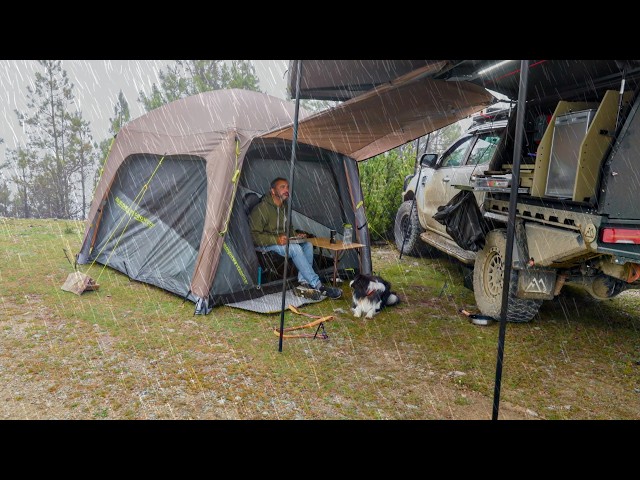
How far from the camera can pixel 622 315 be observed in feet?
17.8

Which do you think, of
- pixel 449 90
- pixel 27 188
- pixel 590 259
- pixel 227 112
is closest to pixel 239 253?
pixel 227 112

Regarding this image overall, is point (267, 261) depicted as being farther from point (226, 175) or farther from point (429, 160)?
point (429, 160)

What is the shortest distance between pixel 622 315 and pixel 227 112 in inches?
214

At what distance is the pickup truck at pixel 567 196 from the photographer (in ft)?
11.6

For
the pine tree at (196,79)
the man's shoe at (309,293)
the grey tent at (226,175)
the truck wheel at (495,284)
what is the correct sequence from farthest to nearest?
1. the pine tree at (196,79)
2. the man's shoe at (309,293)
3. the grey tent at (226,175)
4. the truck wheel at (495,284)

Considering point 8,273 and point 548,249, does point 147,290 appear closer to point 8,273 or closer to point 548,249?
point 8,273

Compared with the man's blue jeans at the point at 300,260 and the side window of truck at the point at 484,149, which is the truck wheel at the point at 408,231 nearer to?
the side window of truck at the point at 484,149

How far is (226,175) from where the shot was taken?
16.9 ft

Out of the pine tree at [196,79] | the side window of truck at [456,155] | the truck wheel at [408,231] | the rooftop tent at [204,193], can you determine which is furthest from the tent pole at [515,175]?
the pine tree at [196,79]

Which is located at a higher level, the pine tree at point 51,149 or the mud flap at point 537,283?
the pine tree at point 51,149

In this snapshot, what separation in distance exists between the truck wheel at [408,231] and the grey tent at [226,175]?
1813mm

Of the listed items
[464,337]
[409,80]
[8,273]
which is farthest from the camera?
[8,273]

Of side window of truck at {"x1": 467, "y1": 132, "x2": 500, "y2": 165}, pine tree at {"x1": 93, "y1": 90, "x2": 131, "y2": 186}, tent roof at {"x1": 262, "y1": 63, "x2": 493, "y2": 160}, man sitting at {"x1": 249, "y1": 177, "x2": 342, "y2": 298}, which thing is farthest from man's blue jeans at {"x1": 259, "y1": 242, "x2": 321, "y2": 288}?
pine tree at {"x1": 93, "y1": 90, "x2": 131, "y2": 186}

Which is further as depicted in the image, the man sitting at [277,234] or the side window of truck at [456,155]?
the side window of truck at [456,155]
